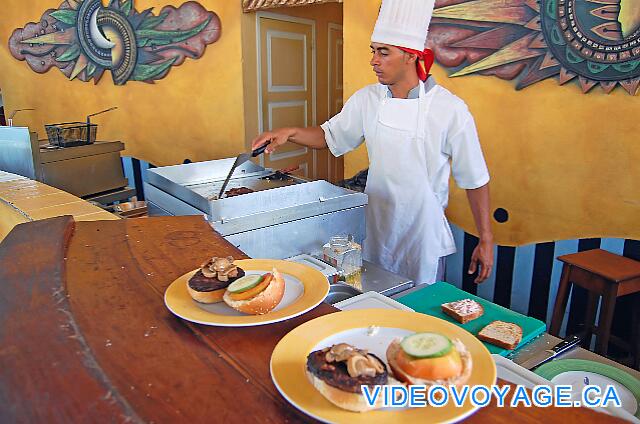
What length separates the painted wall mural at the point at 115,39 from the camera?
192 inches

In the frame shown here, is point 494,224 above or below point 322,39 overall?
below

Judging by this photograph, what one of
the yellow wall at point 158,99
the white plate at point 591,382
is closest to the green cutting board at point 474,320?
the white plate at point 591,382

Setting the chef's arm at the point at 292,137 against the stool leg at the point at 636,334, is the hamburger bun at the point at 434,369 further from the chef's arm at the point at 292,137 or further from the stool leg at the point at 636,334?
the stool leg at the point at 636,334

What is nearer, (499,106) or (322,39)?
(499,106)

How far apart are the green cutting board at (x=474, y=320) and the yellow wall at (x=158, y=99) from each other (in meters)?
3.37

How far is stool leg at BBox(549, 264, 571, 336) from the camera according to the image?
2.68 meters

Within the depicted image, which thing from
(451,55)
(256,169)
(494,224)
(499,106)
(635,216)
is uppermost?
(451,55)

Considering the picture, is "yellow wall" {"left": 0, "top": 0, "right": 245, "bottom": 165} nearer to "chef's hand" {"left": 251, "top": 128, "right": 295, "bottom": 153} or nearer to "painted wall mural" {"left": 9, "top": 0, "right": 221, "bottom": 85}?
"painted wall mural" {"left": 9, "top": 0, "right": 221, "bottom": 85}

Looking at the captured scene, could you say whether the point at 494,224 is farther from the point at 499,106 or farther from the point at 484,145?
the point at 499,106

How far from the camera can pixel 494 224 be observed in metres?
3.26

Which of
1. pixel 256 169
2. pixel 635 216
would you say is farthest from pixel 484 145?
pixel 256 169

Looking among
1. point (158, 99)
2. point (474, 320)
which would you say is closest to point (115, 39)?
point (158, 99)

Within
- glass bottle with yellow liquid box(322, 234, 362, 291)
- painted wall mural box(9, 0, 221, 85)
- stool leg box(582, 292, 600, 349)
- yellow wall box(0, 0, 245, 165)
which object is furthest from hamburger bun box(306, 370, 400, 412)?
painted wall mural box(9, 0, 221, 85)

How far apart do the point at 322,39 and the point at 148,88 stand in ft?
6.41
